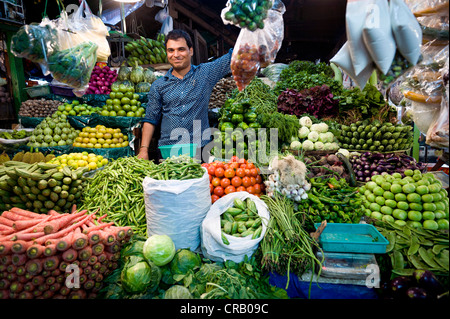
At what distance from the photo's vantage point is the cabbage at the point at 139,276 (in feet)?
5.11

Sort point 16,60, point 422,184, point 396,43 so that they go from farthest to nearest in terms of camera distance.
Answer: point 16,60, point 422,184, point 396,43

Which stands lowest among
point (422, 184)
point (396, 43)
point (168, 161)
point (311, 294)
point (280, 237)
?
point (311, 294)

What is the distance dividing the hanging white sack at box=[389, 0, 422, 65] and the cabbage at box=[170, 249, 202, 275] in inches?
73.8

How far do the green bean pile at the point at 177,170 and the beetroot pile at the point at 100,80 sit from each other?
389 cm

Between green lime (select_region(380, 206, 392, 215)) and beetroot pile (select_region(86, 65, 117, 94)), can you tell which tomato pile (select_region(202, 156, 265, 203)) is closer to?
green lime (select_region(380, 206, 392, 215))

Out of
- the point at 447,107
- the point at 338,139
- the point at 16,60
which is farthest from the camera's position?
the point at 16,60

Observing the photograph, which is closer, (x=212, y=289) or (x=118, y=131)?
(x=212, y=289)

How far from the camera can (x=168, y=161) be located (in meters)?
2.29

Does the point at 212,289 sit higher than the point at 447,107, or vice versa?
the point at 447,107

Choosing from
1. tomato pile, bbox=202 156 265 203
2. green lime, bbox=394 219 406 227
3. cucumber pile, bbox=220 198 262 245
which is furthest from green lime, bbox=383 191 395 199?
cucumber pile, bbox=220 198 262 245

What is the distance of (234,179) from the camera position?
2566 mm

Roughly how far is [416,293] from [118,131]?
180 inches
